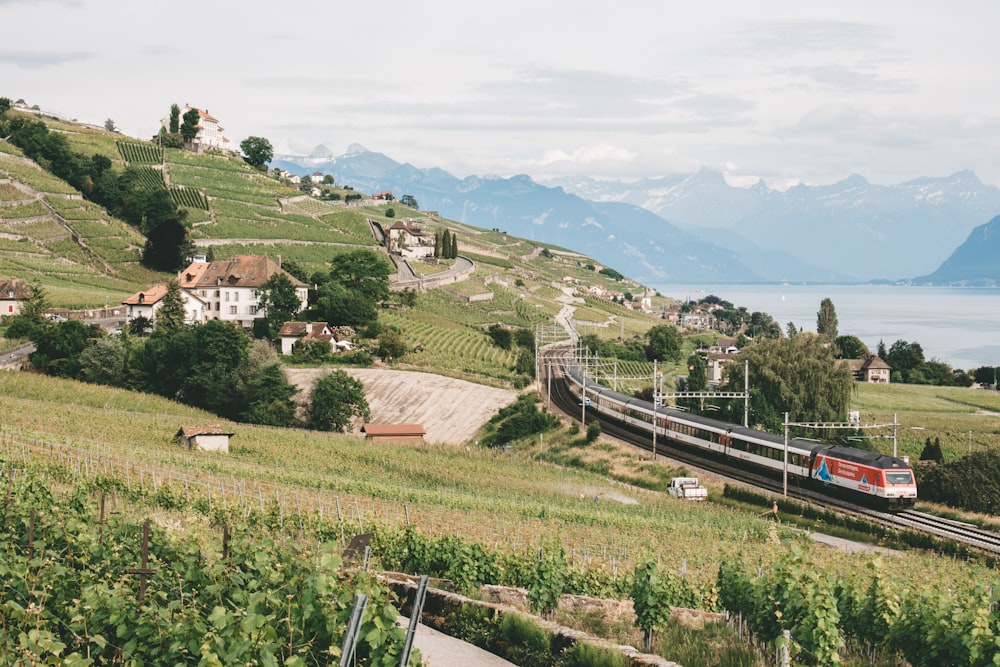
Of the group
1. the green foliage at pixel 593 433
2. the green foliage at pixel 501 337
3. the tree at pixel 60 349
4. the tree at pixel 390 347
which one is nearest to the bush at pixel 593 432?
the green foliage at pixel 593 433

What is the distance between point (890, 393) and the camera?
89562 millimetres

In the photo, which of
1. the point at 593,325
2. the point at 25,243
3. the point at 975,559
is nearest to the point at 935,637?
the point at 975,559

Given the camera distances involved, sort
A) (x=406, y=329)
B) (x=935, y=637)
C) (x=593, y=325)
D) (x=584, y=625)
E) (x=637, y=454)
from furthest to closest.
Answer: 1. (x=593, y=325)
2. (x=406, y=329)
3. (x=637, y=454)
4. (x=584, y=625)
5. (x=935, y=637)

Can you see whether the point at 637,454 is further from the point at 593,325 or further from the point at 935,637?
the point at 593,325

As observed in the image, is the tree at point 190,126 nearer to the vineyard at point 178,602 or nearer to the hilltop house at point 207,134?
the hilltop house at point 207,134

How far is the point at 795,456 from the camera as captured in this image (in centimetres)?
4212

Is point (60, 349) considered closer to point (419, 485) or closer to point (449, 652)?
point (419, 485)

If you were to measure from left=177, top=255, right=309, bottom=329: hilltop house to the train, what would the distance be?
1307 inches

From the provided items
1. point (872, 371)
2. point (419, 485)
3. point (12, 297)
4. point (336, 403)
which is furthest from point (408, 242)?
point (419, 485)

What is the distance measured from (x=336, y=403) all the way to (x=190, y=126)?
96948mm

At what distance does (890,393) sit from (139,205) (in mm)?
79252

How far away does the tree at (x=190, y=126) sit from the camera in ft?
463

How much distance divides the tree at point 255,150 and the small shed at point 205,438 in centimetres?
11619

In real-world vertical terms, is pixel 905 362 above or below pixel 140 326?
below
